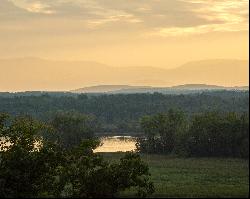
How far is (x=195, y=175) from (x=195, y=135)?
30308 millimetres

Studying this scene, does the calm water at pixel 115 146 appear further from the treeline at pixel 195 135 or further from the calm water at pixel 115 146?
the treeline at pixel 195 135

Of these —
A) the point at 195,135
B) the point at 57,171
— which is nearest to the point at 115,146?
the point at 195,135

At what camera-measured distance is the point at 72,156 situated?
17125mm

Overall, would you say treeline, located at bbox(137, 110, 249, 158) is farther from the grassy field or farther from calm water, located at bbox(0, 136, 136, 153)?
calm water, located at bbox(0, 136, 136, 153)

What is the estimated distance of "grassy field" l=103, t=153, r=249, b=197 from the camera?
4466 centimetres

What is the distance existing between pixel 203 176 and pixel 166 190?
48.3 ft

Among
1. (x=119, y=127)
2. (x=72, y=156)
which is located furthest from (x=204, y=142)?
(x=119, y=127)

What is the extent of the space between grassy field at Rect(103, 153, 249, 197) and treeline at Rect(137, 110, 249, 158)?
480 cm

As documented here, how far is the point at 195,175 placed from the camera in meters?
61.2

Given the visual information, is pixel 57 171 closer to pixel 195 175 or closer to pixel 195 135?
pixel 195 175

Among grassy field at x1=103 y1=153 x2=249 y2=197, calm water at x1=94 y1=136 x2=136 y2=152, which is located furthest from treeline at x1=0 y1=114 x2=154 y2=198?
calm water at x1=94 y1=136 x2=136 y2=152

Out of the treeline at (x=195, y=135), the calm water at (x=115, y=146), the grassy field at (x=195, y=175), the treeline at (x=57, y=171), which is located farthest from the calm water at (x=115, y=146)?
the treeline at (x=57, y=171)

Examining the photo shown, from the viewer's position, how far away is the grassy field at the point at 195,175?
4466 centimetres

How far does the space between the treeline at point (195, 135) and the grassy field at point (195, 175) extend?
480 centimetres
